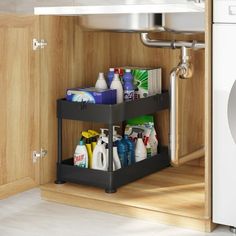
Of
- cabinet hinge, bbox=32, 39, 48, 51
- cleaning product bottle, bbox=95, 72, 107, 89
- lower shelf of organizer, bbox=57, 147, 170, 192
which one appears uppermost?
cabinet hinge, bbox=32, 39, 48, 51

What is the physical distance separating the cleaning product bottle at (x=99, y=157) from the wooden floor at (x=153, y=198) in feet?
0.33

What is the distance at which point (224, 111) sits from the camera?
216cm

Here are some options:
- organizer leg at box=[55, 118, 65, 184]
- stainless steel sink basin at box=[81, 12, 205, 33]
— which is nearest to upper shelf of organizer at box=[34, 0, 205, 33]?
stainless steel sink basin at box=[81, 12, 205, 33]

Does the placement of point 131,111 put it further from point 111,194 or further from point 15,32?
point 15,32

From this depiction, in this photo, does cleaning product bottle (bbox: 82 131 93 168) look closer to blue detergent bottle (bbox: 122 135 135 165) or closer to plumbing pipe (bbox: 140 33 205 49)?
blue detergent bottle (bbox: 122 135 135 165)

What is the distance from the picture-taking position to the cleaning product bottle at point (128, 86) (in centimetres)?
281

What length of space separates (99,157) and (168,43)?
0.63m

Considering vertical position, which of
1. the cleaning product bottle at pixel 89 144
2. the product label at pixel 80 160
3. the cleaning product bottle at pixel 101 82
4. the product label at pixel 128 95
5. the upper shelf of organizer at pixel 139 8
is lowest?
the product label at pixel 80 160

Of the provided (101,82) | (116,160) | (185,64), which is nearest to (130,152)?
(116,160)

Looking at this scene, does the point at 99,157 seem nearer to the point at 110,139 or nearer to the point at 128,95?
the point at 110,139

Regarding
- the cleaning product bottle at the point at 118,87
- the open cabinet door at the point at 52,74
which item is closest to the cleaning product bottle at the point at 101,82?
the cleaning product bottle at the point at 118,87

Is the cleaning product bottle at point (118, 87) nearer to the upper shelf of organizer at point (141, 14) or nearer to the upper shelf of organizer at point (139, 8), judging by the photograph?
the upper shelf of organizer at point (141, 14)

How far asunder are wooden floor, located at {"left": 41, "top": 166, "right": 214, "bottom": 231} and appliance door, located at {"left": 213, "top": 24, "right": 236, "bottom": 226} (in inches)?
4.7

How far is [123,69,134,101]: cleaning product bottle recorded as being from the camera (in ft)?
9.21
